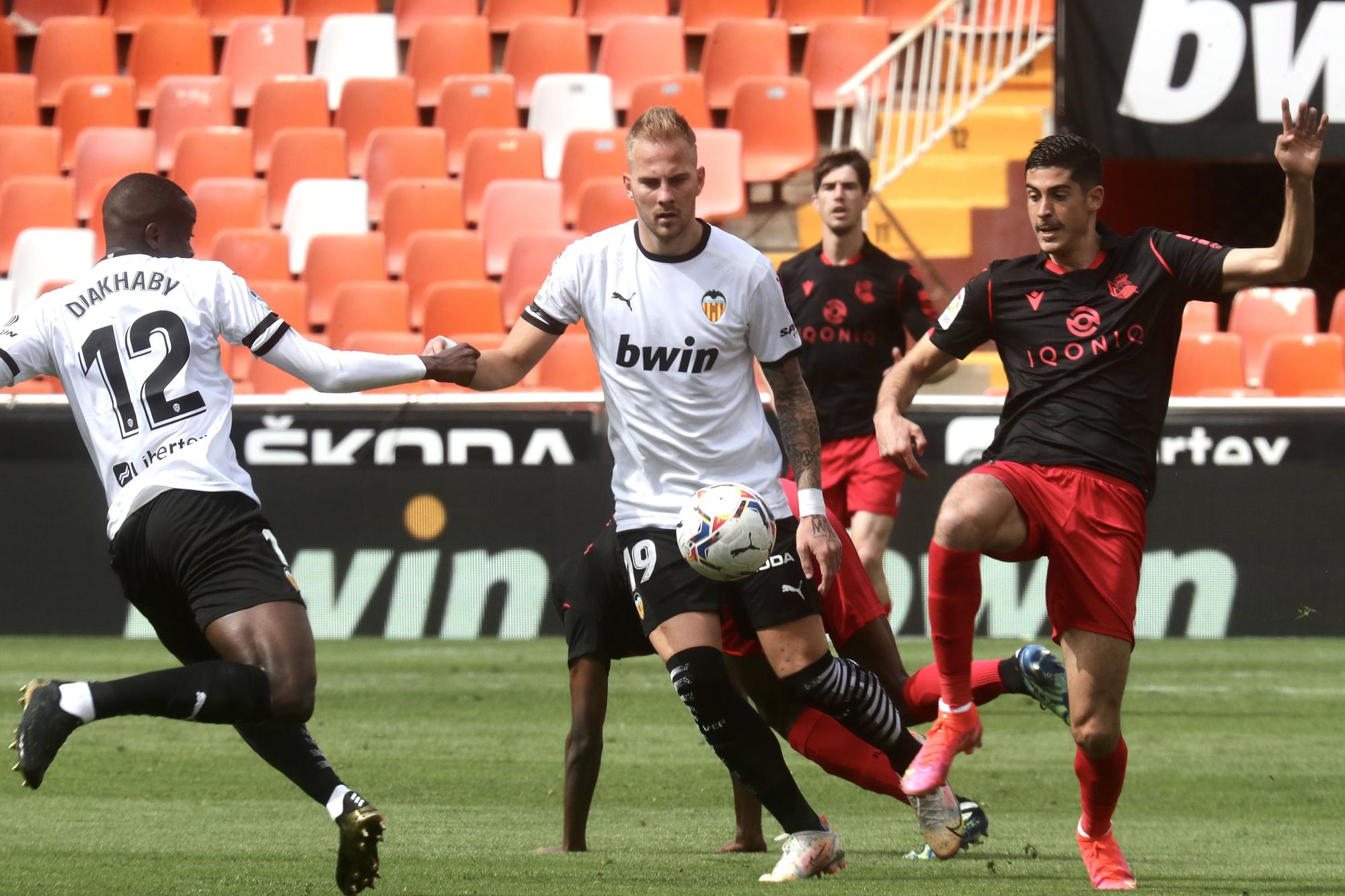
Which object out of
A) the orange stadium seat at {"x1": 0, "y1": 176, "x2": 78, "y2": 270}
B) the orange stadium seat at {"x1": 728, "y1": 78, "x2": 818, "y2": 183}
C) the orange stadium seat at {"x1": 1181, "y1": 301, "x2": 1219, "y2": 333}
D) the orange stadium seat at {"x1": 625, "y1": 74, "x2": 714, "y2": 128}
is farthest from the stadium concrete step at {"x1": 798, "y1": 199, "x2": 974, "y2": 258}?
A: the orange stadium seat at {"x1": 0, "y1": 176, "x2": 78, "y2": 270}

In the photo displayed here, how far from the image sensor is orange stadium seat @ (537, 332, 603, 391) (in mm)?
12391

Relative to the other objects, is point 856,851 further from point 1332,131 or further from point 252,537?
point 1332,131

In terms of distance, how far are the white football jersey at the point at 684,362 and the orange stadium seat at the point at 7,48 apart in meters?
13.2

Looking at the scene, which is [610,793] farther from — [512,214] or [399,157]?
[399,157]

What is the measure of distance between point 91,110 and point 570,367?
6291 mm

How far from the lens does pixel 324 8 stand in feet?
56.2

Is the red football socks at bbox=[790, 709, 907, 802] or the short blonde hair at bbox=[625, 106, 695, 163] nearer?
the short blonde hair at bbox=[625, 106, 695, 163]

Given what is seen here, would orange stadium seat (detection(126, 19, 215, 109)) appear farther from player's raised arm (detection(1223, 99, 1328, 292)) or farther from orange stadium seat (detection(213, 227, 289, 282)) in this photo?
player's raised arm (detection(1223, 99, 1328, 292))

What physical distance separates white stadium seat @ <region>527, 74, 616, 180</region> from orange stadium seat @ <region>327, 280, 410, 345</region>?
2489 millimetres

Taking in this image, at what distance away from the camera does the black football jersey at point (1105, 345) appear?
209 inches

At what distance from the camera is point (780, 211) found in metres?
15.0

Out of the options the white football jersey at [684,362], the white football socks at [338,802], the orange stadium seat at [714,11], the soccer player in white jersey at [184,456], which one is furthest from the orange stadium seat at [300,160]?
the white football socks at [338,802]

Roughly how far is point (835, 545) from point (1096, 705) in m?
0.86

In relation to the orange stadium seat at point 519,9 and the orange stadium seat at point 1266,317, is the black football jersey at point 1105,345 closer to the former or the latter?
the orange stadium seat at point 1266,317
